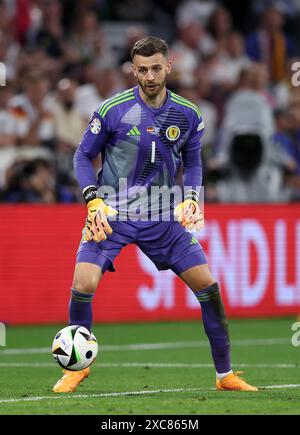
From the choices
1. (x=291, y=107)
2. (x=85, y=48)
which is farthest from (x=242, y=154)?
(x=85, y=48)

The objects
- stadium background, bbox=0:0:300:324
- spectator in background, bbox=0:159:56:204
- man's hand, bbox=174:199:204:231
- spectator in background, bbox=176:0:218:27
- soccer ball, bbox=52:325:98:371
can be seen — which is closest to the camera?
soccer ball, bbox=52:325:98:371

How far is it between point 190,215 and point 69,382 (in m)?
1.58

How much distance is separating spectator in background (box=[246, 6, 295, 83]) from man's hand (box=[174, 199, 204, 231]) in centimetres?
1138

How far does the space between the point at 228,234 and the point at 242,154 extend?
3.89ft

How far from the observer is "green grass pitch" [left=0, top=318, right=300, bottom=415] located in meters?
8.06

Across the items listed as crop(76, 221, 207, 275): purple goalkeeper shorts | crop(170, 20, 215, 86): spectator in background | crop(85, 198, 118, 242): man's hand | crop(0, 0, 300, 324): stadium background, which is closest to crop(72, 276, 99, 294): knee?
crop(76, 221, 207, 275): purple goalkeeper shorts

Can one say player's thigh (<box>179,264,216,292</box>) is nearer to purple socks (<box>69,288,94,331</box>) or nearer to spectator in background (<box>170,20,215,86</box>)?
purple socks (<box>69,288,94,331</box>)

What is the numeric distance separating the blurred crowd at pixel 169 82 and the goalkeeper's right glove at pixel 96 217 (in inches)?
265

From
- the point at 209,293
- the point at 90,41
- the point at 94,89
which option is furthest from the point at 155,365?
the point at 90,41

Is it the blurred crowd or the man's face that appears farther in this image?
the blurred crowd

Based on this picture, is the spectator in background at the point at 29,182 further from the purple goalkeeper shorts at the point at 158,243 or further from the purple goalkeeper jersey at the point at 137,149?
the purple goalkeeper shorts at the point at 158,243

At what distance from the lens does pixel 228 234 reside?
16.9m

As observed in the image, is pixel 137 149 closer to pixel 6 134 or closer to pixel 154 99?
pixel 154 99

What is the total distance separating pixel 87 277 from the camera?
29.2 ft
